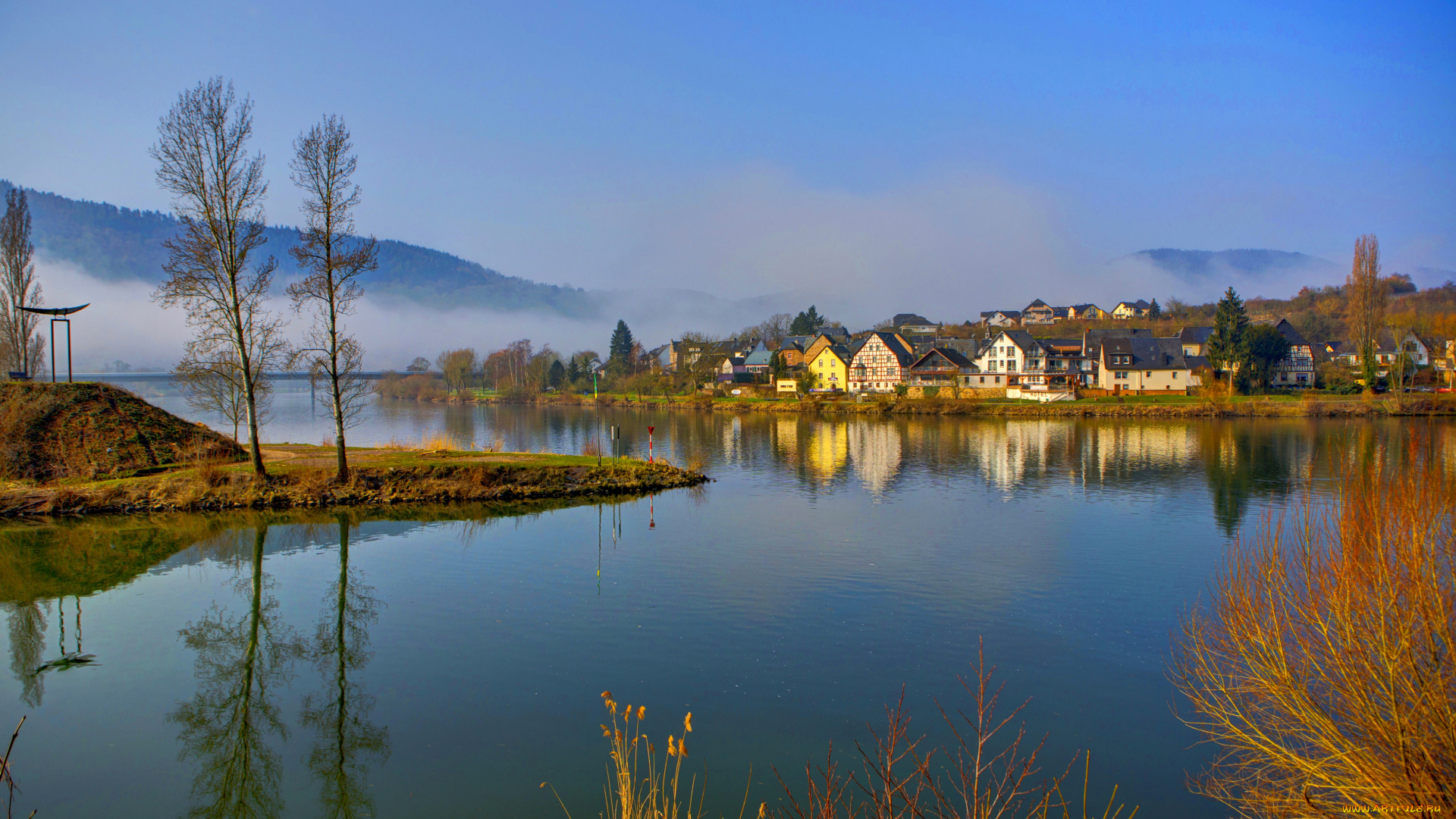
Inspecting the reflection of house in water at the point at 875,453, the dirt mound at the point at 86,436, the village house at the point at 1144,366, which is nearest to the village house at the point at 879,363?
the village house at the point at 1144,366

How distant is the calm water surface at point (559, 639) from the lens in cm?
899

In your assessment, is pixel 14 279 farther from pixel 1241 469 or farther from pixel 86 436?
pixel 1241 469

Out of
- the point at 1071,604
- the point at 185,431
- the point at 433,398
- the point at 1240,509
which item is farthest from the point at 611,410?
the point at 1071,604

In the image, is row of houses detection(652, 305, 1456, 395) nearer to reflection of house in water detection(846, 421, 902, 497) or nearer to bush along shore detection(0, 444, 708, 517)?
reflection of house in water detection(846, 421, 902, 497)

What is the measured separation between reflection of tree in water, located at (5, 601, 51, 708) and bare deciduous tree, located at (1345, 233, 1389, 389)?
8771 centimetres

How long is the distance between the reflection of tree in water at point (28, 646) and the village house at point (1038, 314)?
6370 inches

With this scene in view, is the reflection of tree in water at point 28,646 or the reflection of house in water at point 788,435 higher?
the reflection of house in water at point 788,435

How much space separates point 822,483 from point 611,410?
6162 cm

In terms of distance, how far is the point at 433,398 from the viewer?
12175cm

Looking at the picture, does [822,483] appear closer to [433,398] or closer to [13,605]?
[13,605]

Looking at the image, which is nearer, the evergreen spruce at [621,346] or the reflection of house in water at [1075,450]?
the reflection of house in water at [1075,450]

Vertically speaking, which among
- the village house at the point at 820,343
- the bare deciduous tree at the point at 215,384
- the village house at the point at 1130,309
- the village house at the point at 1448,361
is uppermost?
the village house at the point at 1130,309

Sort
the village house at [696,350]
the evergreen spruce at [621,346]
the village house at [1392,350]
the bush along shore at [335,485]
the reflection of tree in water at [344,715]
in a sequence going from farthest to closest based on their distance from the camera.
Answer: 1. the evergreen spruce at [621,346]
2. the village house at [696,350]
3. the village house at [1392,350]
4. the bush along shore at [335,485]
5. the reflection of tree in water at [344,715]

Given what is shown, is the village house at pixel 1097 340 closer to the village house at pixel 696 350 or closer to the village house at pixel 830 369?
the village house at pixel 830 369
